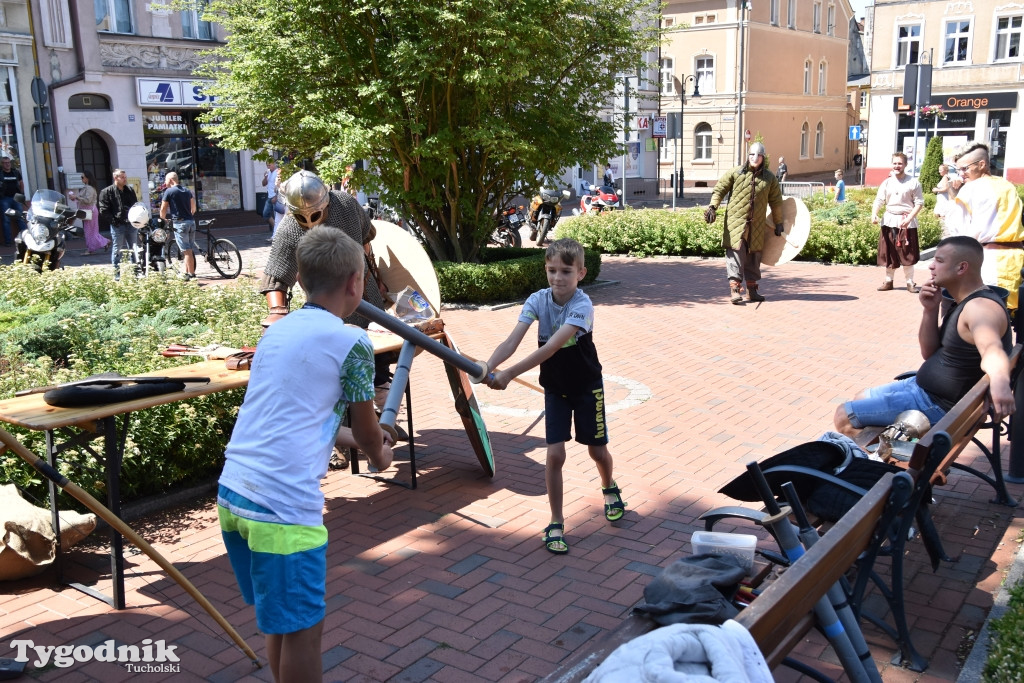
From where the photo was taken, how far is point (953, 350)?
15.6 feet

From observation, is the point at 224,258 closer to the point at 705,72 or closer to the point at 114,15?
the point at 114,15

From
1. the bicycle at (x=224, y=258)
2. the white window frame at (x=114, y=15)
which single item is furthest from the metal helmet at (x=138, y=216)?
the white window frame at (x=114, y=15)

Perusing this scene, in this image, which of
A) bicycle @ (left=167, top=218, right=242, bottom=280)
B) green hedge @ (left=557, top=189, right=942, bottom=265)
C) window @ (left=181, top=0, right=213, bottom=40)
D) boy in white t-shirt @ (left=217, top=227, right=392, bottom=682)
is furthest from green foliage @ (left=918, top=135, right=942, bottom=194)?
boy in white t-shirt @ (left=217, top=227, right=392, bottom=682)

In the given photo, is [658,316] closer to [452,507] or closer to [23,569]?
[452,507]

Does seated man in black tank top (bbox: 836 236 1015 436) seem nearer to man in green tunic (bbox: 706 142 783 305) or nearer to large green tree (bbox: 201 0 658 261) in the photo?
man in green tunic (bbox: 706 142 783 305)

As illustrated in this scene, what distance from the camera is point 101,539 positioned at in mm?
4871

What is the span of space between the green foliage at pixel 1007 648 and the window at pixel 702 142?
4795 centimetres

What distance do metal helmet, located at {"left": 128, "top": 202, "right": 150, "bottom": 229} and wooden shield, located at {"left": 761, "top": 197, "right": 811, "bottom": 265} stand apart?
31.6 feet

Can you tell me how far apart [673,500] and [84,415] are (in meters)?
3.16

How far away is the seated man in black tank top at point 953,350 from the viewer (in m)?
4.50

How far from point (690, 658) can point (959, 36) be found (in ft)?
154

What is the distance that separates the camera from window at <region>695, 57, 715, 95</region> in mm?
49219

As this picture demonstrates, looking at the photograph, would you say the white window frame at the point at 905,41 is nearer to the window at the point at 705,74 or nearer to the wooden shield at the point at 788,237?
the window at the point at 705,74

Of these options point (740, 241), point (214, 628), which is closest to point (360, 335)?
point (214, 628)
